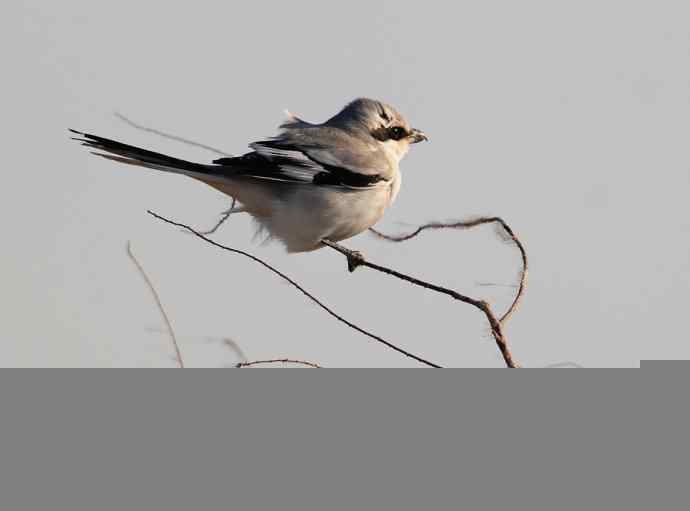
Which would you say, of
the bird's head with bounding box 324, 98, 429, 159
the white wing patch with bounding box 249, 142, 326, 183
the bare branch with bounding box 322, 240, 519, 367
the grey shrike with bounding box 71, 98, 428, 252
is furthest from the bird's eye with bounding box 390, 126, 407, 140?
the bare branch with bounding box 322, 240, 519, 367

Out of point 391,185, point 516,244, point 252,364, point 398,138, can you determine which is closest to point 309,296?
point 252,364

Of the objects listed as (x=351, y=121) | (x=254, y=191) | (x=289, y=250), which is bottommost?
(x=289, y=250)

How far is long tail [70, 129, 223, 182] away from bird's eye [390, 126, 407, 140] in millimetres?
1307

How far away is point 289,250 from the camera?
4.64m

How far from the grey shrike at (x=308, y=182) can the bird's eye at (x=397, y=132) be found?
255mm

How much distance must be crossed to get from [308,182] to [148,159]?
3.44 ft

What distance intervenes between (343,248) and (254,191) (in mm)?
538

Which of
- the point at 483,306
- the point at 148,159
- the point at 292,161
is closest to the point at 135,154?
the point at 148,159

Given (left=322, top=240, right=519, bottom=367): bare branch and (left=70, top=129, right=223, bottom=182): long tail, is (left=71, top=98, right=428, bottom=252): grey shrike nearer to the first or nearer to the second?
(left=70, top=129, right=223, bottom=182): long tail

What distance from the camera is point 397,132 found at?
527 centimetres

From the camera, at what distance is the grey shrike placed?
440 cm

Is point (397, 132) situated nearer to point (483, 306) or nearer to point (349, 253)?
point (349, 253)

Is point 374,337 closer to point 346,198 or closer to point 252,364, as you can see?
point 252,364

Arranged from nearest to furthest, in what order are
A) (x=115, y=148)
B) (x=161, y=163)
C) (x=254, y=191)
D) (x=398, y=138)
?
(x=115, y=148) → (x=161, y=163) → (x=254, y=191) → (x=398, y=138)
